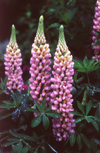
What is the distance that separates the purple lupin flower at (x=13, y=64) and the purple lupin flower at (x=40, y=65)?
1.10ft

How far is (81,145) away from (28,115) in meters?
0.49

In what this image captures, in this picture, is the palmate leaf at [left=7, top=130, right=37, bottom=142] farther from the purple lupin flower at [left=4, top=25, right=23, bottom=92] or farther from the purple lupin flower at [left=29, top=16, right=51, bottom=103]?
the purple lupin flower at [left=4, top=25, right=23, bottom=92]

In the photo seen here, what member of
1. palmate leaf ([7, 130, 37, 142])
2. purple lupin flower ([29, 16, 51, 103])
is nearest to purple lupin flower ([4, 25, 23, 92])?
purple lupin flower ([29, 16, 51, 103])

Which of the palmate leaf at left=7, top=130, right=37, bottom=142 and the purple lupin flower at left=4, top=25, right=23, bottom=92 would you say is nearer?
the palmate leaf at left=7, top=130, right=37, bottom=142

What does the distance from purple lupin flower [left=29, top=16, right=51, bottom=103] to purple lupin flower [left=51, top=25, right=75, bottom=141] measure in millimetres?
89

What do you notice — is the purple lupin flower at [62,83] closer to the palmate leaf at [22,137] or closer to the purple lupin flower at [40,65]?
the purple lupin flower at [40,65]

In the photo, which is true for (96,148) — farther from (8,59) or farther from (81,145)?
(8,59)

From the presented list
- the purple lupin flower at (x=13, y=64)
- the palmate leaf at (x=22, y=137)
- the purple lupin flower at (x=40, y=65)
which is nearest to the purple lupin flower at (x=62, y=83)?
the purple lupin flower at (x=40, y=65)

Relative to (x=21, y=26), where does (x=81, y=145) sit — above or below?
below

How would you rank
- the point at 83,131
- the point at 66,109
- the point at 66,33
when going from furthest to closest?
1. the point at 66,33
2. the point at 83,131
3. the point at 66,109

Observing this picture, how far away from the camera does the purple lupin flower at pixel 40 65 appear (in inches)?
61.5

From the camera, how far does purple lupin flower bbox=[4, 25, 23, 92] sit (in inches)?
73.5

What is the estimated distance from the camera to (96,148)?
5.35ft

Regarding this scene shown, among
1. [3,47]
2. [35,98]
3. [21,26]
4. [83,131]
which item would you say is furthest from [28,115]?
[21,26]
